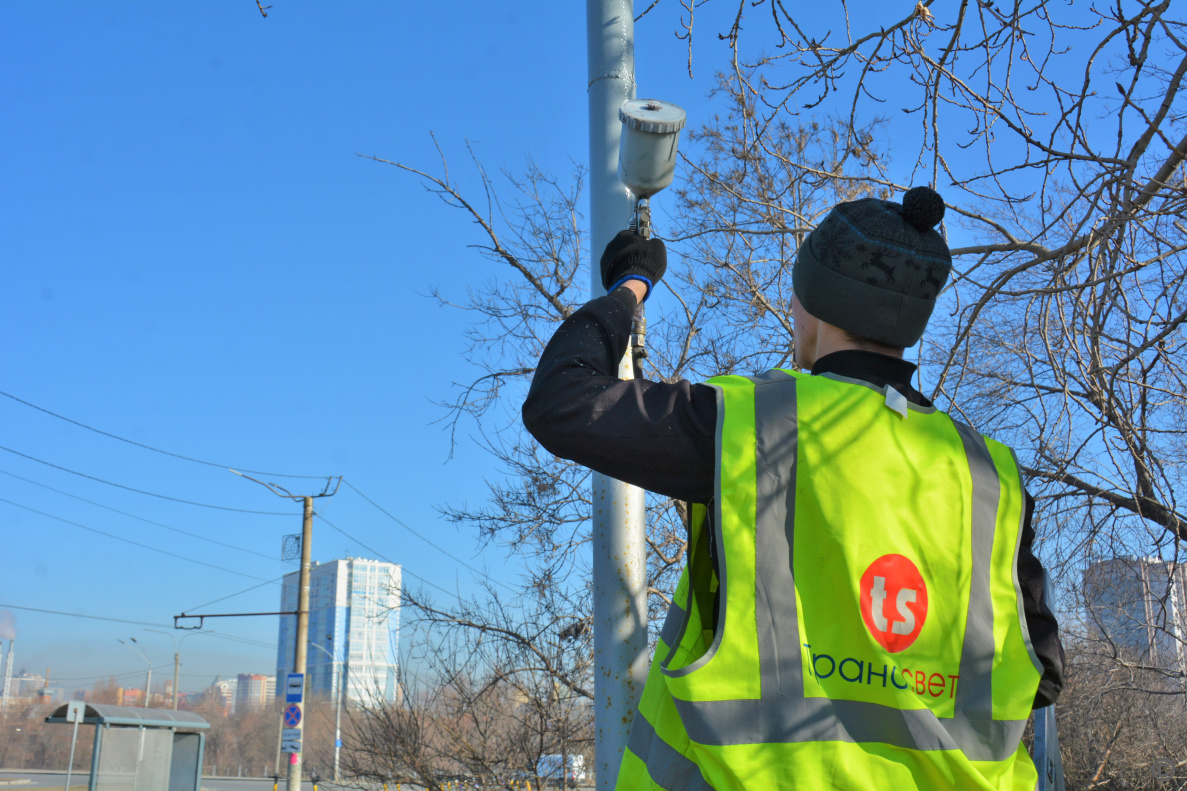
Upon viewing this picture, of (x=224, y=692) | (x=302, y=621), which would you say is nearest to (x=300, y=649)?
(x=302, y=621)

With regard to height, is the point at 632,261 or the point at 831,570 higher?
the point at 632,261

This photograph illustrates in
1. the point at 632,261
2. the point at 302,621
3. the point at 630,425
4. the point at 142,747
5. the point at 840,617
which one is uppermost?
the point at 302,621

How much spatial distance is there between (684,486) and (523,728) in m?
5.57

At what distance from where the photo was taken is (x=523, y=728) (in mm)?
6363

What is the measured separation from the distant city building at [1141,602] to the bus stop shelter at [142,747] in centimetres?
→ 1052

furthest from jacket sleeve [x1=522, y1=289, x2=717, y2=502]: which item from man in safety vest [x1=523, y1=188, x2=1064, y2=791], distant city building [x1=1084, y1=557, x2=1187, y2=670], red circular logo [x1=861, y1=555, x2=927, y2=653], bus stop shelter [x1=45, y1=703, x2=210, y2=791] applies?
bus stop shelter [x1=45, y1=703, x2=210, y2=791]

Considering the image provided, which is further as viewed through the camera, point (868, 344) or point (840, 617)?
point (868, 344)

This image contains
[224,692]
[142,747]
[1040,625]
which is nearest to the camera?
[1040,625]

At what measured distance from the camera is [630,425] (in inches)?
50.6

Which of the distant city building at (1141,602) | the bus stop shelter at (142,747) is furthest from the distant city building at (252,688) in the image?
the distant city building at (1141,602)

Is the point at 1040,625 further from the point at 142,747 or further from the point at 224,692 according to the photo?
the point at 224,692

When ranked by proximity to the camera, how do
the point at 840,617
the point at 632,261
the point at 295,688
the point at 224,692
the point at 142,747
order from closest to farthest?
the point at 840,617, the point at 632,261, the point at 142,747, the point at 295,688, the point at 224,692

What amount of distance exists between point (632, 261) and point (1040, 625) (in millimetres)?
979

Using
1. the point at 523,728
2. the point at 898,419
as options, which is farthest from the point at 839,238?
the point at 523,728
